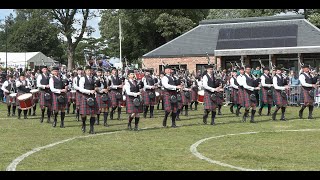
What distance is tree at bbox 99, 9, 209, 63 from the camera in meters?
41.2

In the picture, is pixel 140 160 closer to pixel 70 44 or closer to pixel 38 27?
pixel 70 44

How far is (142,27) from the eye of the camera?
44375 mm

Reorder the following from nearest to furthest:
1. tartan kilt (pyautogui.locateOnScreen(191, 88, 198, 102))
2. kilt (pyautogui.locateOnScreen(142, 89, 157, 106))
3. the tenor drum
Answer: kilt (pyautogui.locateOnScreen(142, 89, 157, 106))
the tenor drum
tartan kilt (pyautogui.locateOnScreen(191, 88, 198, 102))

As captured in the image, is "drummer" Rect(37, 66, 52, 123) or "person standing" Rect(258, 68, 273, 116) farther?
"person standing" Rect(258, 68, 273, 116)

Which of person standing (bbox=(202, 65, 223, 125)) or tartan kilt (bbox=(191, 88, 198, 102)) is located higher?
person standing (bbox=(202, 65, 223, 125))

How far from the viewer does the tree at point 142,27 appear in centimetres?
4125

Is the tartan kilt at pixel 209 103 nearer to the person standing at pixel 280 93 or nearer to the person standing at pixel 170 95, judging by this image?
the person standing at pixel 170 95

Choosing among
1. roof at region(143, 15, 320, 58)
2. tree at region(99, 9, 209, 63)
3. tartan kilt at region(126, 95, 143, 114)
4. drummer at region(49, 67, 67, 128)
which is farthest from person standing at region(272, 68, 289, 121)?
tree at region(99, 9, 209, 63)

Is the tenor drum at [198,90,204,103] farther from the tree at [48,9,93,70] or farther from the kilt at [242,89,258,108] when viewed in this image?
the tree at [48,9,93,70]

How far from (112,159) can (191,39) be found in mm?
26692

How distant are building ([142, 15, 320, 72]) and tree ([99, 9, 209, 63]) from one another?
7.04m

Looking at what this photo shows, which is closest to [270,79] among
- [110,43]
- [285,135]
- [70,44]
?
[285,135]

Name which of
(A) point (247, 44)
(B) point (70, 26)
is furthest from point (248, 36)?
(B) point (70, 26)

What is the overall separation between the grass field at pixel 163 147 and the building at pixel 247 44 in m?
15.0
